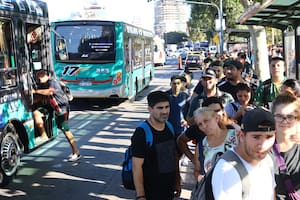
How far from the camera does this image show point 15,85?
7.24 metres

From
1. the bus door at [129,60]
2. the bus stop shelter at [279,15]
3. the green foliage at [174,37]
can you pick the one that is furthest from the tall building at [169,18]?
the bus stop shelter at [279,15]

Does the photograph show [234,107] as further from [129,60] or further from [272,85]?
[129,60]

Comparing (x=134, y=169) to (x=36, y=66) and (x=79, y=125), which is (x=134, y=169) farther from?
(x=79, y=125)

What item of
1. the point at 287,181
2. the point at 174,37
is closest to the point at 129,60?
the point at 287,181

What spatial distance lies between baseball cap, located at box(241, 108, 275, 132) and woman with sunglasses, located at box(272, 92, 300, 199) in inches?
25.7

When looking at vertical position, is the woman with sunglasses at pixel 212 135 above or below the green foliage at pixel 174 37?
below

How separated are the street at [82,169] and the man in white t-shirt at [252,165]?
4.06 meters

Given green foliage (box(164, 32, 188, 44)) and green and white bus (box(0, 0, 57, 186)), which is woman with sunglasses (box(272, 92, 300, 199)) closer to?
green and white bus (box(0, 0, 57, 186))

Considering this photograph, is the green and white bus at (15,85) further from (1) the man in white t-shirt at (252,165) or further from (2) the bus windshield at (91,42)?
(2) the bus windshield at (91,42)

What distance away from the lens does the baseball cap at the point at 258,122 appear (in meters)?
2.38

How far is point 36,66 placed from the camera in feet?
28.7

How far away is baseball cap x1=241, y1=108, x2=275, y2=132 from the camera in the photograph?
238cm

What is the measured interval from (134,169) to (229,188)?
5.41 feet

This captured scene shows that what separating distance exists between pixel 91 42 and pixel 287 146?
12.3m
